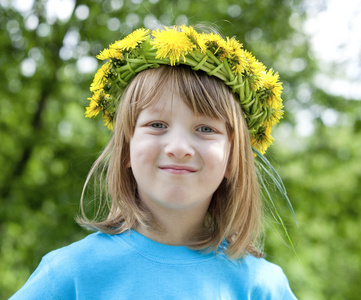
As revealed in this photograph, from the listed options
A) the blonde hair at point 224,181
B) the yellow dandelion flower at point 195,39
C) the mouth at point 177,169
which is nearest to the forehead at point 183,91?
the blonde hair at point 224,181

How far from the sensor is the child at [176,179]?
1.80m

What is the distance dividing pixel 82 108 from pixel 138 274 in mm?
4092

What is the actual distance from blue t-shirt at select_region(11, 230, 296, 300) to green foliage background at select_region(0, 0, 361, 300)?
7.81 feet

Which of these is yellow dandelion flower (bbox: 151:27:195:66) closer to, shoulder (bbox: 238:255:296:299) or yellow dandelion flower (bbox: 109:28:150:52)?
yellow dandelion flower (bbox: 109:28:150:52)

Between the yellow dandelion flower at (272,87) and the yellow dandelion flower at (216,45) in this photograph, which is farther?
the yellow dandelion flower at (272,87)

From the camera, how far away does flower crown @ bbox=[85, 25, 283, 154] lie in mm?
1893

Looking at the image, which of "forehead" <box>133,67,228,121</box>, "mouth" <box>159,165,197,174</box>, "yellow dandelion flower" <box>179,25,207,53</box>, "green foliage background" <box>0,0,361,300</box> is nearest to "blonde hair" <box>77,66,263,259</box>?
"forehead" <box>133,67,228,121</box>

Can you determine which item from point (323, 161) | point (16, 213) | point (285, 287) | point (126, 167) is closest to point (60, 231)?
point (16, 213)

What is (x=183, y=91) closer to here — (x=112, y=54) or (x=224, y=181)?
(x=112, y=54)

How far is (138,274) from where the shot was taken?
1814 mm

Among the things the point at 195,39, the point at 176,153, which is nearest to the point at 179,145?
the point at 176,153

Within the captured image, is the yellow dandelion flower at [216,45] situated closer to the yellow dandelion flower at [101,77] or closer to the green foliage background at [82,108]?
the yellow dandelion flower at [101,77]

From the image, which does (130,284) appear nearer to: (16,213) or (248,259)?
(248,259)

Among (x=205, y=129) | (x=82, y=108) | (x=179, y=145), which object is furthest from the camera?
(x=82, y=108)
